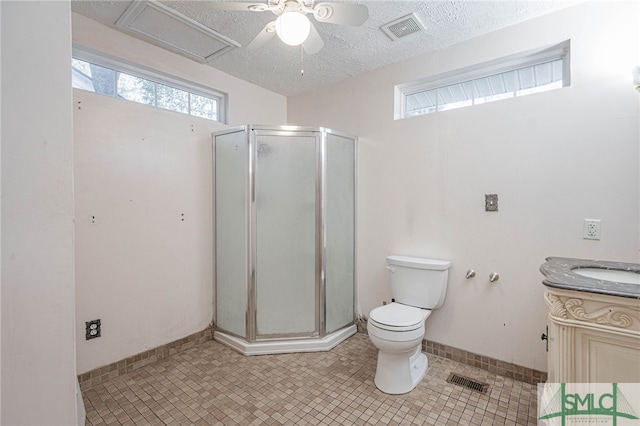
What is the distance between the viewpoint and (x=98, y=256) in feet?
6.38

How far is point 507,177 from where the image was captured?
198cm

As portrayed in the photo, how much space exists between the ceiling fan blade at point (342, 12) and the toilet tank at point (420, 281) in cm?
161

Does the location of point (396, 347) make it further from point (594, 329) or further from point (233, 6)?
point (233, 6)

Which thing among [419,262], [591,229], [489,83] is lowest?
[419,262]

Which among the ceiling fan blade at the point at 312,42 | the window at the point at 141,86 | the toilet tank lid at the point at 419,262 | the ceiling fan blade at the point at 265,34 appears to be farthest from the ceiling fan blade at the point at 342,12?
the toilet tank lid at the point at 419,262

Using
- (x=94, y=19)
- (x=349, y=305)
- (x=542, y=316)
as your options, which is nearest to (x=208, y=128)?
(x=94, y=19)

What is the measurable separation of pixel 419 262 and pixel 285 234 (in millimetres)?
1062

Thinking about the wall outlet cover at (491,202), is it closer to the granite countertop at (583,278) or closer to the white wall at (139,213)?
the granite countertop at (583,278)

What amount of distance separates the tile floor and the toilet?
0.08m

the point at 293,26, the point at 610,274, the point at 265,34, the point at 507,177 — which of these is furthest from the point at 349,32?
the point at 610,274

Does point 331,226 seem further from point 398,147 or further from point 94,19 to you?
point 94,19

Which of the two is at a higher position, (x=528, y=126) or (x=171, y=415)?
(x=528, y=126)

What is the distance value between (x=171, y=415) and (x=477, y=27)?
119 inches

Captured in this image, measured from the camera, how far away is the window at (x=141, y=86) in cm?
194
